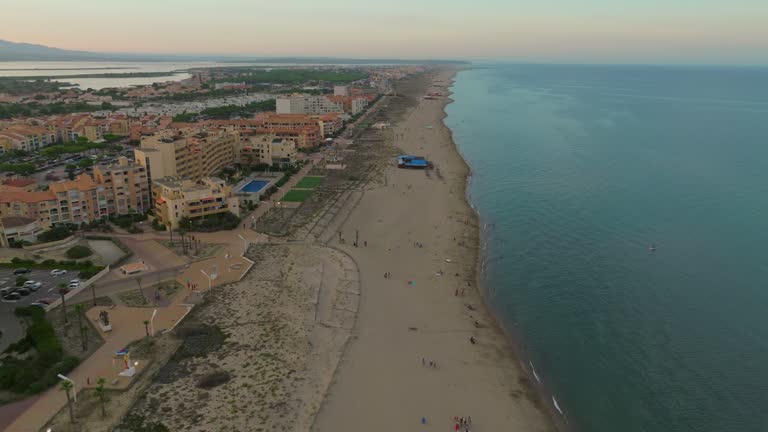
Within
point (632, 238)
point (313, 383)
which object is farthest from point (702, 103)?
point (313, 383)

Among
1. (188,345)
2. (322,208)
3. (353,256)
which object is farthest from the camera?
(322,208)

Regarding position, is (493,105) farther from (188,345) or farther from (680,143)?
(188,345)

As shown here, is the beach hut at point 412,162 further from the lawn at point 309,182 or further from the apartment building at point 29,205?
the apartment building at point 29,205

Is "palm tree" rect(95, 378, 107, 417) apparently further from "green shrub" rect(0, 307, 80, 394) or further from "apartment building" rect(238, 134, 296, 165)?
"apartment building" rect(238, 134, 296, 165)

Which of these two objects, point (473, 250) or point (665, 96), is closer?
point (473, 250)

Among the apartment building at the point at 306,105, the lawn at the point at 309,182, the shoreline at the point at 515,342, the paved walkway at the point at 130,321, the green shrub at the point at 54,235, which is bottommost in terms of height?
the shoreline at the point at 515,342

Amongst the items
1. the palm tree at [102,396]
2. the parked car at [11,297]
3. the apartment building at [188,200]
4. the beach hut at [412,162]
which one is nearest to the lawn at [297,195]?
the apartment building at [188,200]

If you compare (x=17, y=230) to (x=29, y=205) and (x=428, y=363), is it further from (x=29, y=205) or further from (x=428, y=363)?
(x=428, y=363)

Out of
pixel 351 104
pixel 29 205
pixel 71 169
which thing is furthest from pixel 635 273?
pixel 351 104
